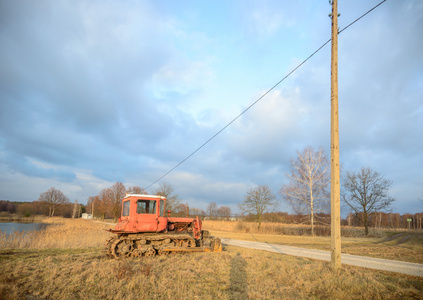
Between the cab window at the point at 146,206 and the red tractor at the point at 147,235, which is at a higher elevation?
the cab window at the point at 146,206

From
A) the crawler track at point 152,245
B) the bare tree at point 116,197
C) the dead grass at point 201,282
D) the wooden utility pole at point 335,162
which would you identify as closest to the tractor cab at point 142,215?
the crawler track at point 152,245

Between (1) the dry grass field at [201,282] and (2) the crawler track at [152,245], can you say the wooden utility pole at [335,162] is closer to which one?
(1) the dry grass field at [201,282]

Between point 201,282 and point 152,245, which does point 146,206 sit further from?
point 201,282

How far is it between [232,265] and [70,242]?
12.7m

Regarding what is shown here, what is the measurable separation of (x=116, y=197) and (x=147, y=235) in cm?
4589

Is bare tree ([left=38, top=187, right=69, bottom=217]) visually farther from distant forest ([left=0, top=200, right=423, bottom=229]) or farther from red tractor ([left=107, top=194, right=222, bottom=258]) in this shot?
red tractor ([left=107, top=194, right=222, bottom=258])

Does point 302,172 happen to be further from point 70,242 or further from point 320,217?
point 70,242

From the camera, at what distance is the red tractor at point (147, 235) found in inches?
449

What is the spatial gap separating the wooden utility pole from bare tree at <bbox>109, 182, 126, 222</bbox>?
4913 cm

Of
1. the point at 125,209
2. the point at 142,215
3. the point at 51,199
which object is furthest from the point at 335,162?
the point at 51,199

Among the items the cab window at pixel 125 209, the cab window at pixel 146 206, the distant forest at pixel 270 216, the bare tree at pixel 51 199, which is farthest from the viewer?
the bare tree at pixel 51 199

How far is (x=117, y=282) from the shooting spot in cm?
693

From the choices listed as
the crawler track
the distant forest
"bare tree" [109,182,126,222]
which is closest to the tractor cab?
the crawler track

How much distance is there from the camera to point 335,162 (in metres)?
7.79
